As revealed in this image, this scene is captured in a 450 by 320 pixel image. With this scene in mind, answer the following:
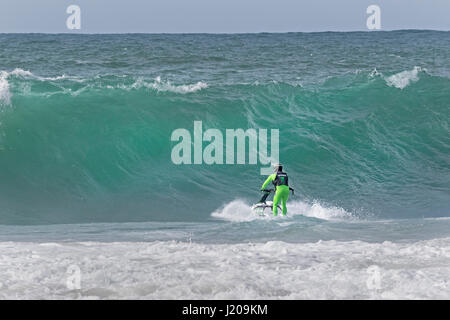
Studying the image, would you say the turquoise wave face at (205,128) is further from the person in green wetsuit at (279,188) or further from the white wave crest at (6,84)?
the person in green wetsuit at (279,188)

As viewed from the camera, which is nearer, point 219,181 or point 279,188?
point 279,188

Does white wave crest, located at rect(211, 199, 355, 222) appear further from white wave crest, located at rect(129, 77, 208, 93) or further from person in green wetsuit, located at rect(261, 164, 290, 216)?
white wave crest, located at rect(129, 77, 208, 93)

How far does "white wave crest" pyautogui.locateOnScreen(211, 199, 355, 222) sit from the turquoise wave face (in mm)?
311

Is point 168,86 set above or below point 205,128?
above

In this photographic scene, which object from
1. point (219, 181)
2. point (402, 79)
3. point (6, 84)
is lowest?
point (219, 181)

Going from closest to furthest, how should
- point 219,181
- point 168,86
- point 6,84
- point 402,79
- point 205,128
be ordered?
point 219,181 < point 205,128 < point 6,84 < point 168,86 < point 402,79

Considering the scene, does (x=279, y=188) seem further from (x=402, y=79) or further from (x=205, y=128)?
(x=402, y=79)

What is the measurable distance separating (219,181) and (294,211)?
288 centimetres

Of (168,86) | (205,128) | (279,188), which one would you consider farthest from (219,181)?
(168,86)

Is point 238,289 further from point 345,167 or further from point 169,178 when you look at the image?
point 345,167

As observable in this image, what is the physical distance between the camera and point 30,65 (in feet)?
92.2

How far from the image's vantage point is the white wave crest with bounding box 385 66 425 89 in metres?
24.0

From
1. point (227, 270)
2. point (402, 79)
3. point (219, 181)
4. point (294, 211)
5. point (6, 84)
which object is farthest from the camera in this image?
point (402, 79)

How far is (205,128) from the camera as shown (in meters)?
20.5
